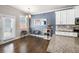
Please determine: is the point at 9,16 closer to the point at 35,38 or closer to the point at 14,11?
the point at 14,11

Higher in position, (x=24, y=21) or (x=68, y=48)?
(x=24, y=21)

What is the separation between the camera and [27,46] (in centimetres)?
175

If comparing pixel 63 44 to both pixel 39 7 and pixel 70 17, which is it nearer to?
pixel 70 17

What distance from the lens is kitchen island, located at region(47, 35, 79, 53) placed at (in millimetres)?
1631

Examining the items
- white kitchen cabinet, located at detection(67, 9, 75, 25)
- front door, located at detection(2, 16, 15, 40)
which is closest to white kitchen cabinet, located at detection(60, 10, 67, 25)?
white kitchen cabinet, located at detection(67, 9, 75, 25)

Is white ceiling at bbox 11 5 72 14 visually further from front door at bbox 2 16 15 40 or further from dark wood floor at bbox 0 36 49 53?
dark wood floor at bbox 0 36 49 53

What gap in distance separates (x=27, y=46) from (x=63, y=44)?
0.73 metres

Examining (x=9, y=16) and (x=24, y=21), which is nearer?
(x=9, y=16)

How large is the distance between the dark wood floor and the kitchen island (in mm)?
136

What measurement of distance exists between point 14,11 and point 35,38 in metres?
0.70

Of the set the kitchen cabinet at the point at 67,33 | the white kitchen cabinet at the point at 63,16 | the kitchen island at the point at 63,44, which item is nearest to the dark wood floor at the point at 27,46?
the kitchen island at the point at 63,44

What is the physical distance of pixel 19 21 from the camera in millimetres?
1841
